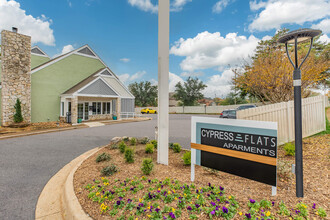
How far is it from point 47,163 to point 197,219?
5055 mm

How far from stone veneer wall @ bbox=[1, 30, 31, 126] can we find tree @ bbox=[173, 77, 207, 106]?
110ft

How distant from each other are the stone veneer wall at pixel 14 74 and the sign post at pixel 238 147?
49.7ft

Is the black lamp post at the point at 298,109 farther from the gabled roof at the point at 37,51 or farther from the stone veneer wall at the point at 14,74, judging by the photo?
the gabled roof at the point at 37,51

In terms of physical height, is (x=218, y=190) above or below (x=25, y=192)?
above

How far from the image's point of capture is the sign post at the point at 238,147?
99.8 inches

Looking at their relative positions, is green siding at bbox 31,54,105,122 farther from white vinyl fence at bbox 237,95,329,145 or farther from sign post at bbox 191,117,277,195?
white vinyl fence at bbox 237,95,329,145

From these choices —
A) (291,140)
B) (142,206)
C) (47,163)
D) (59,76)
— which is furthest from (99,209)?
(59,76)

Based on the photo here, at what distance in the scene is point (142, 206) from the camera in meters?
2.39

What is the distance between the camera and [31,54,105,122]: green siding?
14.5 m

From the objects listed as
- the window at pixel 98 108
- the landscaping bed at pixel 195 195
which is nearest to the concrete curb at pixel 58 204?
the landscaping bed at pixel 195 195

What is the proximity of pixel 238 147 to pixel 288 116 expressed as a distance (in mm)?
4528

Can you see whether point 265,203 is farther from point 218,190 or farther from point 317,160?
point 317,160

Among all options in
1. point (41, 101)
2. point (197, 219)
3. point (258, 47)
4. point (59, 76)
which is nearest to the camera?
point (197, 219)

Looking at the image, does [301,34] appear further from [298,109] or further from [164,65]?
[164,65]
